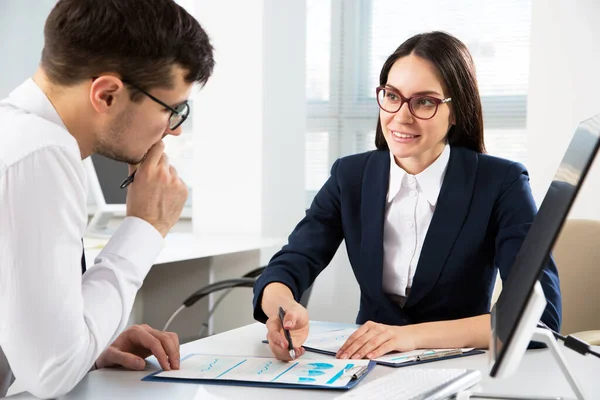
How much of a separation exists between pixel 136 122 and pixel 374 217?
0.85 metres

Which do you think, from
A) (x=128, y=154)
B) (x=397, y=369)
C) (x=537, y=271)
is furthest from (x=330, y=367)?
(x=537, y=271)

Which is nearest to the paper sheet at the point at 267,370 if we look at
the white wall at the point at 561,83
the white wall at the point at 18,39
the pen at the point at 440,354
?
the pen at the point at 440,354

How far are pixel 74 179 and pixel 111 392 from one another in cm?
37

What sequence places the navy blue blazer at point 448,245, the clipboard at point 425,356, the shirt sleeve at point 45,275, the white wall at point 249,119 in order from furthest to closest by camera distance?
the white wall at point 249,119 < the navy blue blazer at point 448,245 < the clipboard at point 425,356 < the shirt sleeve at point 45,275

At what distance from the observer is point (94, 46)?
1150 mm

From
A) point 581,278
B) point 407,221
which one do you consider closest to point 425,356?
point 407,221

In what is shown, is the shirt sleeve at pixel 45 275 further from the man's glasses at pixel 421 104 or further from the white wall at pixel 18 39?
the white wall at pixel 18 39

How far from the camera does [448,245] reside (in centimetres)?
183

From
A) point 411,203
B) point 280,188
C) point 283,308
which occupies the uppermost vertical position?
point 411,203

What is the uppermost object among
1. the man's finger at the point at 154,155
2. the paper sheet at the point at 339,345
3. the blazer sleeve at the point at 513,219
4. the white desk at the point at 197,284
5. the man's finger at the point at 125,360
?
the man's finger at the point at 154,155

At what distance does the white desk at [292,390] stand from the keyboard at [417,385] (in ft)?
0.13

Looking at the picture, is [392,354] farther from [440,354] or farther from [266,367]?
[266,367]

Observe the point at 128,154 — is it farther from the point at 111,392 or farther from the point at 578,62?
the point at 578,62

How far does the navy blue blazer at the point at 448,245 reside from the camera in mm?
1814
